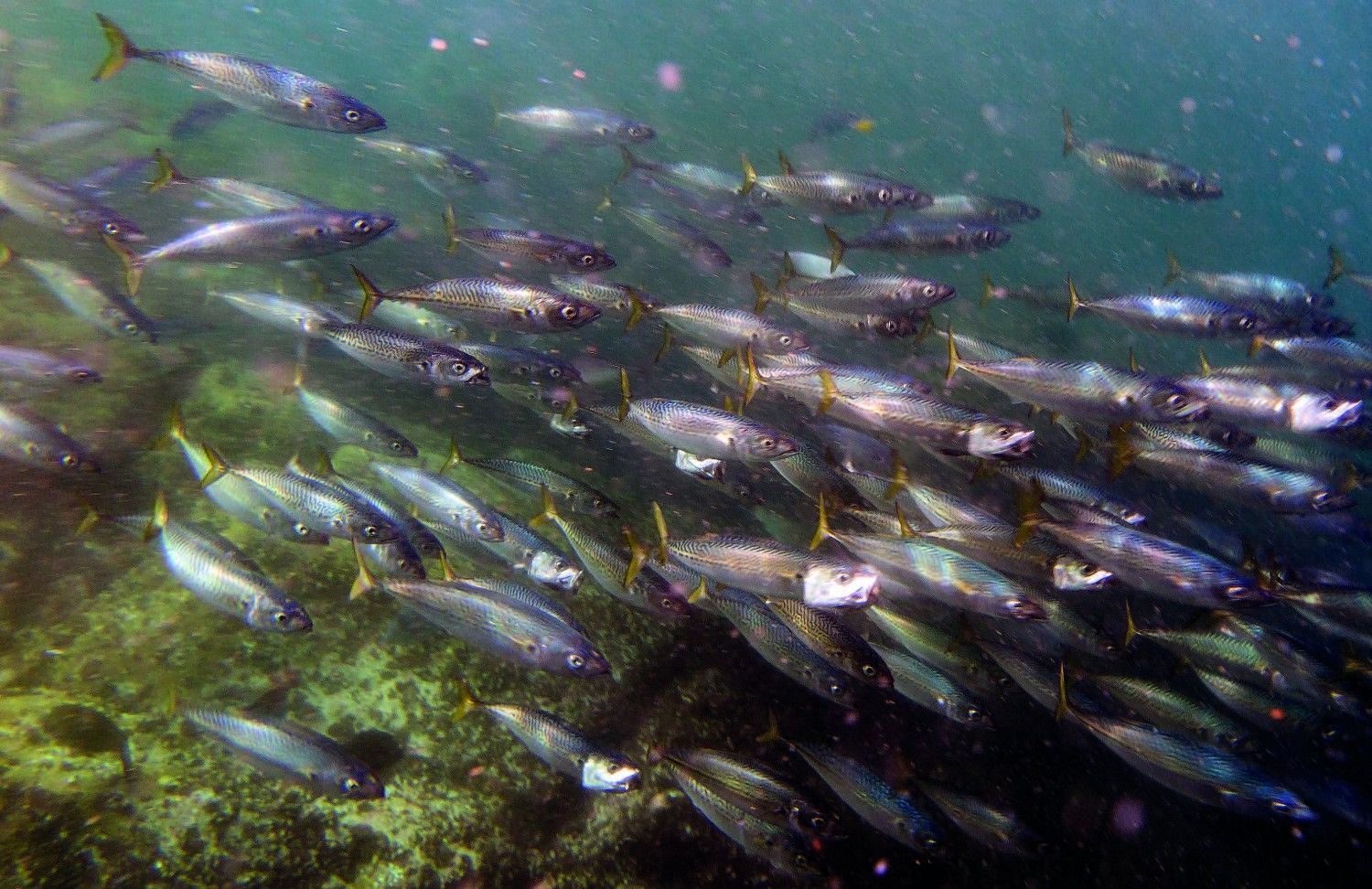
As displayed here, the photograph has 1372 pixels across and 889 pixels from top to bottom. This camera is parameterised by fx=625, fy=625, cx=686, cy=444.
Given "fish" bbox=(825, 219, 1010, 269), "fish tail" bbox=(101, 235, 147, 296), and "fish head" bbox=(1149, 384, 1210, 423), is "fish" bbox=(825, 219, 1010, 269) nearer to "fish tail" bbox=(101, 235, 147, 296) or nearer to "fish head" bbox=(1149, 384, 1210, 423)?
"fish head" bbox=(1149, 384, 1210, 423)

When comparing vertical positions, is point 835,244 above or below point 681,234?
above

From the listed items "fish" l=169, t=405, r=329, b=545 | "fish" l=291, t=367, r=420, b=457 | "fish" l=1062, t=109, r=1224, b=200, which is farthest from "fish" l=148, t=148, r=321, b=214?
"fish" l=1062, t=109, r=1224, b=200

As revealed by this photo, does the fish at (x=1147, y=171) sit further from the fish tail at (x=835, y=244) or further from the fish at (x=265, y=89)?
the fish at (x=265, y=89)

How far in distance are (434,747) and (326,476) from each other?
A: 1646 mm

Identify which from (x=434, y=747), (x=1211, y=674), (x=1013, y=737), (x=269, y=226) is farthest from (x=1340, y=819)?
(x=269, y=226)

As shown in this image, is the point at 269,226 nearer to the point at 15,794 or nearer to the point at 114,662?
the point at 114,662

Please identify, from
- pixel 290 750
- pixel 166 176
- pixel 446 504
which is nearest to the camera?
pixel 290 750

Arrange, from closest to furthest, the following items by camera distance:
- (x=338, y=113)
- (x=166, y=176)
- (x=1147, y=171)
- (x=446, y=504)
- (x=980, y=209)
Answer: (x=446, y=504) < (x=338, y=113) < (x=166, y=176) < (x=1147, y=171) < (x=980, y=209)

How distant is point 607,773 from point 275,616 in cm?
166

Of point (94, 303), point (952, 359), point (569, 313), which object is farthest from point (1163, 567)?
point (94, 303)

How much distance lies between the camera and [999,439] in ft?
9.80

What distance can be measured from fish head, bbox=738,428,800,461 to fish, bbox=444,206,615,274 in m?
2.05

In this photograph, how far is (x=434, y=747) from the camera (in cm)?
343

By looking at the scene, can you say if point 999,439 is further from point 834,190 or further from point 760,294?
point 834,190
